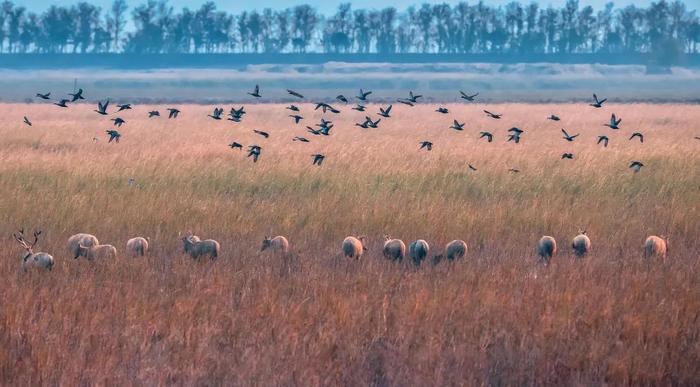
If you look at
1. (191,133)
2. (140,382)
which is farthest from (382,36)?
(140,382)

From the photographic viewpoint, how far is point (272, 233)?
1259 centimetres

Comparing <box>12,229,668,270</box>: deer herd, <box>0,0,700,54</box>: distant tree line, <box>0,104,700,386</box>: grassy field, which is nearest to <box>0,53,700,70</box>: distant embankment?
<box>0,0,700,54</box>: distant tree line

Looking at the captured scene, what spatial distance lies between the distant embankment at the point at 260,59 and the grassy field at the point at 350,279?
119181 millimetres

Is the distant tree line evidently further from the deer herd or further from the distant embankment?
the deer herd

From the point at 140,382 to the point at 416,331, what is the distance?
7.02 ft

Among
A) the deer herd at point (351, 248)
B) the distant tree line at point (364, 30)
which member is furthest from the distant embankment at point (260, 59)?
the deer herd at point (351, 248)

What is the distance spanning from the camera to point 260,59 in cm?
14062

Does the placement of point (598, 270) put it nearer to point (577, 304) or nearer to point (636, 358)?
point (577, 304)

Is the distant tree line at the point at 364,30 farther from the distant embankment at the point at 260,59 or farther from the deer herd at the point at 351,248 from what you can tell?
the deer herd at the point at 351,248

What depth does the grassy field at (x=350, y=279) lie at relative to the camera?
727 cm

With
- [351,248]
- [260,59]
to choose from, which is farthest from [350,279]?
[260,59]

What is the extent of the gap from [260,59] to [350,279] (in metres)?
133

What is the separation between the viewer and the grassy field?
23.9ft

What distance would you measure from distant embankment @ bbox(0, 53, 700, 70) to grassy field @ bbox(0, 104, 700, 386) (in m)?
119
